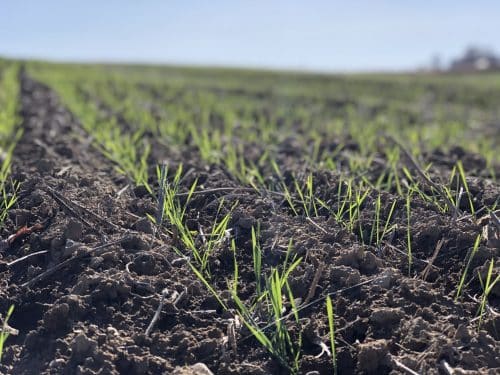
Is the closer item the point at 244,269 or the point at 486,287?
the point at 486,287

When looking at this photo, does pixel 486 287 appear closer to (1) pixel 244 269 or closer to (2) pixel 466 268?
(2) pixel 466 268

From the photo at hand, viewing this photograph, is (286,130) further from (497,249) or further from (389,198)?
(497,249)

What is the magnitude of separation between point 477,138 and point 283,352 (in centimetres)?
405

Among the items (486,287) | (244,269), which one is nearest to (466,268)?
(486,287)

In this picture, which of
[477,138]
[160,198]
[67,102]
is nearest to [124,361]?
[160,198]

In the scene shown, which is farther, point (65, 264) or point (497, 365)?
point (65, 264)

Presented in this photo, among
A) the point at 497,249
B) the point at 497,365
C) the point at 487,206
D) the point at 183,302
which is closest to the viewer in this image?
the point at 497,365

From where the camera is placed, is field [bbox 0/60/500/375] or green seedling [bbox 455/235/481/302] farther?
green seedling [bbox 455/235/481/302]

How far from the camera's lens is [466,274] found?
1.98m

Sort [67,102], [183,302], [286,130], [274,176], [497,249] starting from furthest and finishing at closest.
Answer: [67,102] → [286,130] → [274,176] → [497,249] → [183,302]

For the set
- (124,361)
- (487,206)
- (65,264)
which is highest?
(487,206)

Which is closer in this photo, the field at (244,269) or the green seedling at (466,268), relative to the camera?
the field at (244,269)

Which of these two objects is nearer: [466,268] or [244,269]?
[466,268]

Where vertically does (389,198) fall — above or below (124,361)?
above
